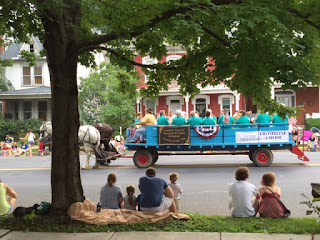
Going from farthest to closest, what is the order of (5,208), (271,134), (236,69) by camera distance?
(271,134) → (5,208) → (236,69)

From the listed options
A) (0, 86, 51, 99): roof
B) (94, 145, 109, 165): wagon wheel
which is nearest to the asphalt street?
(94, 145, 109, 165): wagon wheel

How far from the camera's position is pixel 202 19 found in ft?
19.1

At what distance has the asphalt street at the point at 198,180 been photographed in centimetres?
888

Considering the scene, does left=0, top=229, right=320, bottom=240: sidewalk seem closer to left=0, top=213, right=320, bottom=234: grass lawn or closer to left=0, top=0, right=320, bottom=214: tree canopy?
left=0, top=213, right=320, bottom=234: grass lawn

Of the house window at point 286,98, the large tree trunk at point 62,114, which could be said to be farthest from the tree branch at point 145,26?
the house window at point 286,98

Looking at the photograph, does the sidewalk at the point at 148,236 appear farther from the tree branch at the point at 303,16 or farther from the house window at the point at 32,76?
the house window at the point at 32,76

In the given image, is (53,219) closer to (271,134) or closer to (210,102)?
(271,134)

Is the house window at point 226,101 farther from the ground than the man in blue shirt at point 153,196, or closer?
farther from the ground

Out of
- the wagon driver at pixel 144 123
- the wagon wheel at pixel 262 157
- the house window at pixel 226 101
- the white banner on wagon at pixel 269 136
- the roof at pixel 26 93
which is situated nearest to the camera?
the white banner on wagon at pixel 269 136

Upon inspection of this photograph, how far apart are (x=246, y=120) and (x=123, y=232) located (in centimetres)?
876

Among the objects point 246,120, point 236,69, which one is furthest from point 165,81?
point 246,120

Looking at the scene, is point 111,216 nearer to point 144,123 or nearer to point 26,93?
point 144,123

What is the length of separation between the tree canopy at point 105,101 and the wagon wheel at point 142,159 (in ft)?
42.1

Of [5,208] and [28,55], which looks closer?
[5,208]
